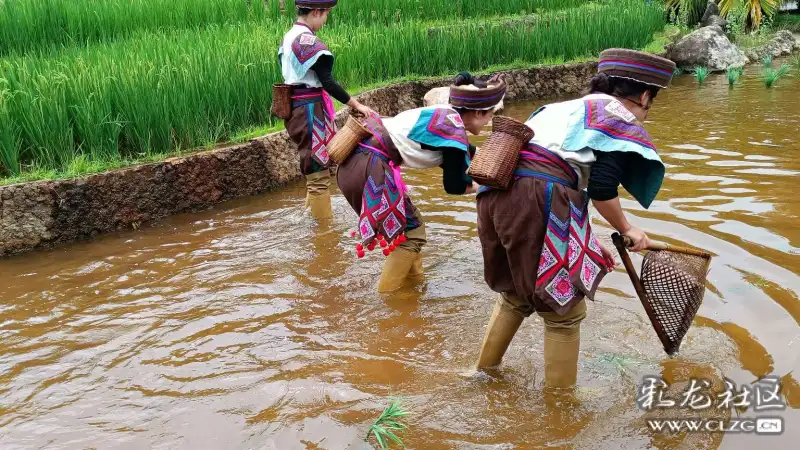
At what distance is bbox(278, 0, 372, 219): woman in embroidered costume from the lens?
15.6 ft

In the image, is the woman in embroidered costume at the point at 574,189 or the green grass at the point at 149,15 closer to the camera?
the woman in embroidered costume at the point at 574,189

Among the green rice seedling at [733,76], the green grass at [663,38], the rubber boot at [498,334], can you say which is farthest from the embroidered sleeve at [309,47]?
the green grass at [663,38]

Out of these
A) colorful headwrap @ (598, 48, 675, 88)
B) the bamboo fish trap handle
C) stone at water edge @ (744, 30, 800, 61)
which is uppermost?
colorful headwrap @ (598, 48, 675, 88)

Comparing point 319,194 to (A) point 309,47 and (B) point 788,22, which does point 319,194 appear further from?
(B) point 788,22

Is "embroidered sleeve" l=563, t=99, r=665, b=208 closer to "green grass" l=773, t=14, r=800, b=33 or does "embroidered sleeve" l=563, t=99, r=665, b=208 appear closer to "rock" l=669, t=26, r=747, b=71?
"rock" l=669, t=26, r=747, b=71

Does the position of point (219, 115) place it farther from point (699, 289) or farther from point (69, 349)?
point (699, 289)

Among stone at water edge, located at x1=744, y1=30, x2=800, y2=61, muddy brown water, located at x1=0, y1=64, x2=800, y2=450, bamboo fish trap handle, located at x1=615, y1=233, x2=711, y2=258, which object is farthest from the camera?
stone at water edge, located at x1=744, y1=30, x2=800, y2=61

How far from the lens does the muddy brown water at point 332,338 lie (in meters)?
2.83

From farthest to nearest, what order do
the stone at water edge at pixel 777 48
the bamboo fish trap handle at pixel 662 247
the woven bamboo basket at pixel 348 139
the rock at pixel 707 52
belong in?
the stone at water edge at pixel 777 48 → the rock at pixel 707 52 → the woven bamboo basket at pixel 348 139 → the bamboo fish trap handle at pixel 662 247

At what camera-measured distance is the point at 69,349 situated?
139 inches

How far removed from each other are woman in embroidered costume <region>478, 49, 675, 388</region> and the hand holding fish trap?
0.17 metres

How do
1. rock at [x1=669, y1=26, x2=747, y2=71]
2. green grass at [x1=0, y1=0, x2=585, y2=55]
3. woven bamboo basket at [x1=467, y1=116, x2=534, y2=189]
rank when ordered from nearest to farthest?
1. woven bamboo basket at [x1=467, y1=116, x2=534, y2=189]
2. green grass at [x1=0, y1=0, x2=585, y2=55]
3. rock at [x1=669, y1=26, x2=747, y2=71]

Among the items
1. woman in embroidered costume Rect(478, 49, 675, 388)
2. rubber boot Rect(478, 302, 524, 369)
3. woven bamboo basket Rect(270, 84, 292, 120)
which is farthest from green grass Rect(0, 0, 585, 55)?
woman in embroidered costume Rect(478, 49, 675, 388)

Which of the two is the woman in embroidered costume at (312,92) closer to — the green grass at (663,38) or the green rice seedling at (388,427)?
the green rice seedling at (388,427)
